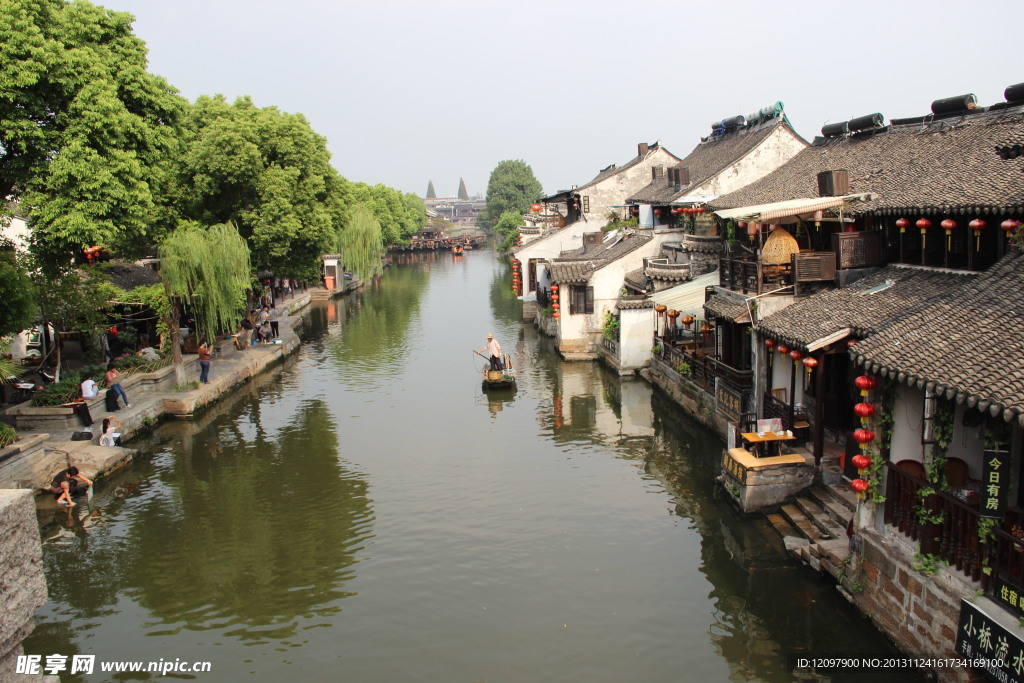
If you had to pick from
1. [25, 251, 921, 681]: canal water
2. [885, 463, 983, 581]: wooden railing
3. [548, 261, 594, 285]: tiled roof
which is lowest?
[25, 251, 921, 681]: canal water

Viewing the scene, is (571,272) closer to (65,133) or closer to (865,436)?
(65,133)

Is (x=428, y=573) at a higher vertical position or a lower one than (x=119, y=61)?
lower

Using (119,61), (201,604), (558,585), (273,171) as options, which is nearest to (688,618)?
(558,585)

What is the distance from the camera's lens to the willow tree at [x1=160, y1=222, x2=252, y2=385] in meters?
22.1

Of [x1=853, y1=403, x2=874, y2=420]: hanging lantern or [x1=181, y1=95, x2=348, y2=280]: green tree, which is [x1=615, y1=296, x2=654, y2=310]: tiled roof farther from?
[x1=853, y1=403, x2=874, y2=420]: hanging lantern

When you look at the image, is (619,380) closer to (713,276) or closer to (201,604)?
(713,276)

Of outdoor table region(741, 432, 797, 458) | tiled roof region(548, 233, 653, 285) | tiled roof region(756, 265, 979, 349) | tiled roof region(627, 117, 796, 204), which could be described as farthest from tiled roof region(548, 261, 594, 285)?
outdoor table region(741, 432, 797, 458)

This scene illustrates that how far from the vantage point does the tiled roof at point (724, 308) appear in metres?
15.8

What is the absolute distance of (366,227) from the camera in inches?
2128

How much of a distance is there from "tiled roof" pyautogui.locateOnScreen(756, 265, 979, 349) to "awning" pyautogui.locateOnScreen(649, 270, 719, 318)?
585 cm

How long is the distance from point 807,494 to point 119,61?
21478mm

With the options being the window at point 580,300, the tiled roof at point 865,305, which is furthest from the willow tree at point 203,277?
the tiled roof at point 865,305

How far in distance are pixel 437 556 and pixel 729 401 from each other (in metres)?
7.97

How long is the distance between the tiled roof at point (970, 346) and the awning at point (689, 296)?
959 centimetres
